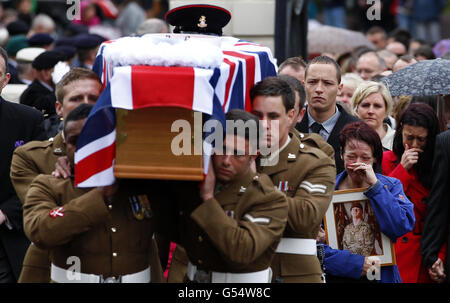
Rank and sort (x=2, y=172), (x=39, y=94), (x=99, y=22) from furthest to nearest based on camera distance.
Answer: (x=99, y=22) → (x=39, y=94) → (x=2, y=172)

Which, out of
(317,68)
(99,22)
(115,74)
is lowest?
(99,22)

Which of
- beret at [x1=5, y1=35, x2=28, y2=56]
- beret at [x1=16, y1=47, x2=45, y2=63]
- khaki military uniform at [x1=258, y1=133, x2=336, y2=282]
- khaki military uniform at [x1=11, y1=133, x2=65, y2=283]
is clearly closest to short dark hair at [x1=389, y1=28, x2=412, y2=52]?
beret at [x1=5, y1=35, x2=28, y2=56]

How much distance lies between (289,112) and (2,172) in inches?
79.1

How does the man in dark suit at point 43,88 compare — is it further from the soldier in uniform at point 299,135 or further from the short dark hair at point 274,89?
the short dark hair at point 274,89

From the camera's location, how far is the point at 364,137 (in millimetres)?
5059

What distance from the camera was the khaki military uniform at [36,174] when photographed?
4.25 m

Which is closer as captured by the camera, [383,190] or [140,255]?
[140,255]

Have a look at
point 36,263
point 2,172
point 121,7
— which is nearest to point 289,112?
point 36,263

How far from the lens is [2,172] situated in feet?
17.5

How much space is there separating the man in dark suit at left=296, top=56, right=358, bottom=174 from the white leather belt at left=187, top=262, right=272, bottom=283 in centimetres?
206

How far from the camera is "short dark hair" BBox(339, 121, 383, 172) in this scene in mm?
5059

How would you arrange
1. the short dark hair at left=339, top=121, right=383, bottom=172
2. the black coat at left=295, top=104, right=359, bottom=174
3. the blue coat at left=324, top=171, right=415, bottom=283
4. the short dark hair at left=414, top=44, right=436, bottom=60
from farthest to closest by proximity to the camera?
the short dark hair at left=414, top=44, right=436, bottom=60, the black coat at left=295, top=104, right=359, bottom=174, the short dark hair at left=339, top=121, right=383, bottom=172, the blue coat at left=324, top=171, right=415, bottom=283

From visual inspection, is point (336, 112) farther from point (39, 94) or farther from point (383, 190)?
point (39, 94)

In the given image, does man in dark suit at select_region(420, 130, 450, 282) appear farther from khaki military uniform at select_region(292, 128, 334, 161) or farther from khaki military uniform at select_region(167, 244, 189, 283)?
khaki military uniform at select_region(167, 244, 189, 283)
